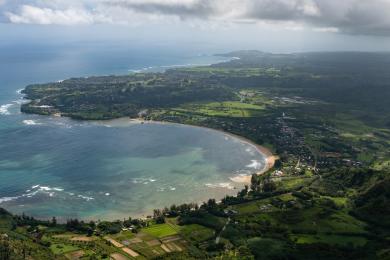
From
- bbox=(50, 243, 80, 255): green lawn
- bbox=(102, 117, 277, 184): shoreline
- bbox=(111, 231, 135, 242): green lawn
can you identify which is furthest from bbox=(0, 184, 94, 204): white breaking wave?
bbox=(102, 117, 277, 184): shoreline

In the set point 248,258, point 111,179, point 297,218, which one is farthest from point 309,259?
point 111,179

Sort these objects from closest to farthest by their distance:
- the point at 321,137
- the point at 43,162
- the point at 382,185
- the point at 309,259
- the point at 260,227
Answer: the point at 309,259 < the point at 260,227 < the point at 382,185 < the point at 43,162 < the point at 321,137

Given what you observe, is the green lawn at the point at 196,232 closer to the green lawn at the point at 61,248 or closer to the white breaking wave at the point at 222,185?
the green lawn at the point at 61,248

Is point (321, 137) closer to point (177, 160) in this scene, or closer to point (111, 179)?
point (177, 160)

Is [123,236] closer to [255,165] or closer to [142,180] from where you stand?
[142,180]

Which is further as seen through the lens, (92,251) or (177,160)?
(177,160)

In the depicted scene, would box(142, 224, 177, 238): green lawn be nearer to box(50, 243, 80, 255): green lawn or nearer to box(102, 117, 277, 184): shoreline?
box(50, 243, 80, 255): green lawn
